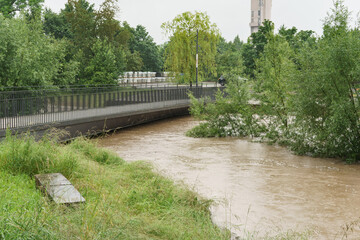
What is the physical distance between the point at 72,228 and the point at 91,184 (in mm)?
3248

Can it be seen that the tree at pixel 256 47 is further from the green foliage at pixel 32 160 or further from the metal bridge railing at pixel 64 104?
the green foliage at pixel 32 160

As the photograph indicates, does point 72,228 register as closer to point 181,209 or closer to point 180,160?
point 181,209

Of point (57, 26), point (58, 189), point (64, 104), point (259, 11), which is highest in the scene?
point (259, 11)

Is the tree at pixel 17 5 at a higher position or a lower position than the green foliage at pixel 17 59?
higher

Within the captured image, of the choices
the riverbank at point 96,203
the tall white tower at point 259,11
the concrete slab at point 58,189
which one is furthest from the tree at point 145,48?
the concrete slab at point 58,189

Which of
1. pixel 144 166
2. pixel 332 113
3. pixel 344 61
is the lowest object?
pixel 144 166

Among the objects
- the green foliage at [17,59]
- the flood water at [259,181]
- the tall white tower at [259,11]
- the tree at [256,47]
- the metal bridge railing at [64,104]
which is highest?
the tall white tower at [259,11]

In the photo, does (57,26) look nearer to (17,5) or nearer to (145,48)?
(17,5)

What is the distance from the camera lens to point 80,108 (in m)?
22.0

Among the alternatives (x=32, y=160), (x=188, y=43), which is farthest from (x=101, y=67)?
(x=32, y=160)

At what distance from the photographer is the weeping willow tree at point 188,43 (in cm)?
4038

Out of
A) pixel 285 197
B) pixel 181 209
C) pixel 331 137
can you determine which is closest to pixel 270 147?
pixel 331 137

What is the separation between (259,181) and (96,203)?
334 inches

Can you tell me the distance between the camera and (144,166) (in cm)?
1132
